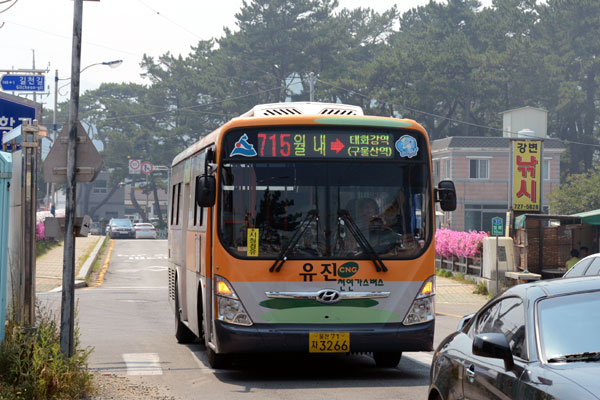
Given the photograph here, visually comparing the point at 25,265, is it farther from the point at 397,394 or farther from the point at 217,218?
the point at 397,394

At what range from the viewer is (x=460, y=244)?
3180 centimetres

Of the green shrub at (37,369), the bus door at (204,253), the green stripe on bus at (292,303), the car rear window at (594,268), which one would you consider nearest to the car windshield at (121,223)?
the bus door at (204,253)

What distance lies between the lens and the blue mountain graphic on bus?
11.4m

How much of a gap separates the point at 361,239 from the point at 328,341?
1.23 m

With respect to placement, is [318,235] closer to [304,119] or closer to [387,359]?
[304,119]

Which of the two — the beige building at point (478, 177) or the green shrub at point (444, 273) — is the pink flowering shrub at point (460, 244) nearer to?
the green shrub at point (444, 273)

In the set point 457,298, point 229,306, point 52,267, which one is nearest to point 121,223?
point 52,267

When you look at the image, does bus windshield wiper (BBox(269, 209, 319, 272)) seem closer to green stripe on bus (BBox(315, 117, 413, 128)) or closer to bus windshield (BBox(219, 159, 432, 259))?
bus windshield (BBox(219, 159, 432, 259))

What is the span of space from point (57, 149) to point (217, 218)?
6.42ft

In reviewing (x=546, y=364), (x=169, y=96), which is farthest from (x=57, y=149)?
(x=169, y=96)

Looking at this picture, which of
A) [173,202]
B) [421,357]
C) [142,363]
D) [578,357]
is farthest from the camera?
[173,202]

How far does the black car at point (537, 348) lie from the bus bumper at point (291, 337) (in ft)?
14.9

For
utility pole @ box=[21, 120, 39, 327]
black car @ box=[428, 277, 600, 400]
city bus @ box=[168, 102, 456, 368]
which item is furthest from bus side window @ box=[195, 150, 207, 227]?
black car @ box=[428, 277, 600, 400]

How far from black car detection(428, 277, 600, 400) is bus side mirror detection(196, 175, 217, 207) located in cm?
518
